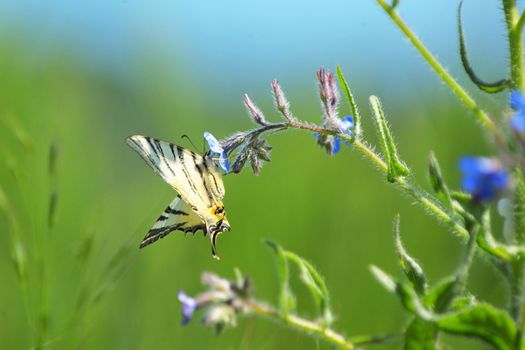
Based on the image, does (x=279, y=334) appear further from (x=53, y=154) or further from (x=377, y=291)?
(x=53, y=154)

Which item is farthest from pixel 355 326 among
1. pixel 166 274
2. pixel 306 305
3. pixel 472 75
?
pixel 472 75

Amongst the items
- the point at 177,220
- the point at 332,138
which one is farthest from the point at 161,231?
the point at 332,138

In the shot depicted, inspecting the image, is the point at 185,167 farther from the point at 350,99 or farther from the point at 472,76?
the point at 472,76

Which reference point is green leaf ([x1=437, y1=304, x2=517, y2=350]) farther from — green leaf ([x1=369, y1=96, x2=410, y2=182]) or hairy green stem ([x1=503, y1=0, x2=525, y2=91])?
hairy green stem ([x1=503, y1=0, x2=525, y2=91])

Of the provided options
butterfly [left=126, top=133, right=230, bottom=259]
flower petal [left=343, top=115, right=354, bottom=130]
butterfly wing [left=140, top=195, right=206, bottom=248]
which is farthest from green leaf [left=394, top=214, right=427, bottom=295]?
butterfly wing [left=140, top=195, right=206, bottom=248]

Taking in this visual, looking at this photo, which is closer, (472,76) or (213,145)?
(472,76)

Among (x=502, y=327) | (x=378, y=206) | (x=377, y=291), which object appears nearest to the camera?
(x=502, y=327)
